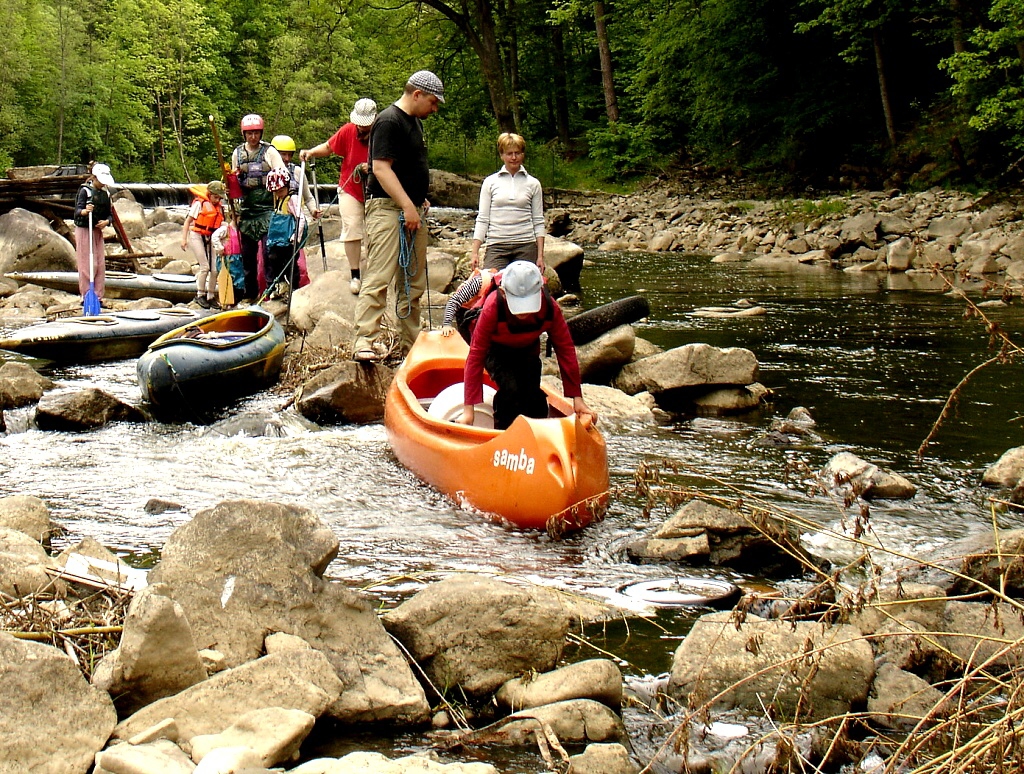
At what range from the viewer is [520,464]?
18.5 ft

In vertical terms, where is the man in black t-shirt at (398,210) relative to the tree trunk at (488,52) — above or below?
below

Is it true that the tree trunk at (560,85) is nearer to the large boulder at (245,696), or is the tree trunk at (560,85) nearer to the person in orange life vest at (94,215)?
the person in orange life vest at (94,215)

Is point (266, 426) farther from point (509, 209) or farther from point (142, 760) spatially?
point (142, 760)

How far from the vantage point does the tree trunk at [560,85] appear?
36469 mm

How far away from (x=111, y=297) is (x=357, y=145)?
22.9 feet

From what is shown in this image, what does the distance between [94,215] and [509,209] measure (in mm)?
5699

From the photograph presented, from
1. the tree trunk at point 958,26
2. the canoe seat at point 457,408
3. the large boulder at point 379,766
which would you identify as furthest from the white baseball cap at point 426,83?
the tree trunk at point 958,26

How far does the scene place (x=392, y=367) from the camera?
29.7 ft

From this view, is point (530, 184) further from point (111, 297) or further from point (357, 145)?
point (111, 297)

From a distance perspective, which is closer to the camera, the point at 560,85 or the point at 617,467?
the point at 617,467

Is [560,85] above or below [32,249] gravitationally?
above

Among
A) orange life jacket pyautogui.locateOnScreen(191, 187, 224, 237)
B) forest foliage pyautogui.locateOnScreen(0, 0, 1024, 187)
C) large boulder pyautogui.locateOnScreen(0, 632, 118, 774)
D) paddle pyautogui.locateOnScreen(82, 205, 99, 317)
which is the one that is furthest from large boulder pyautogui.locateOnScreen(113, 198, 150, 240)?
large boulder pyautogui.locateOnScreen(0, 632, 118, 774)

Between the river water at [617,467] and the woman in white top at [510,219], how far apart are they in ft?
5.05

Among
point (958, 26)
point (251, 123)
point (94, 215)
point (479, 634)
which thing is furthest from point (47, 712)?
point (958, 26)
